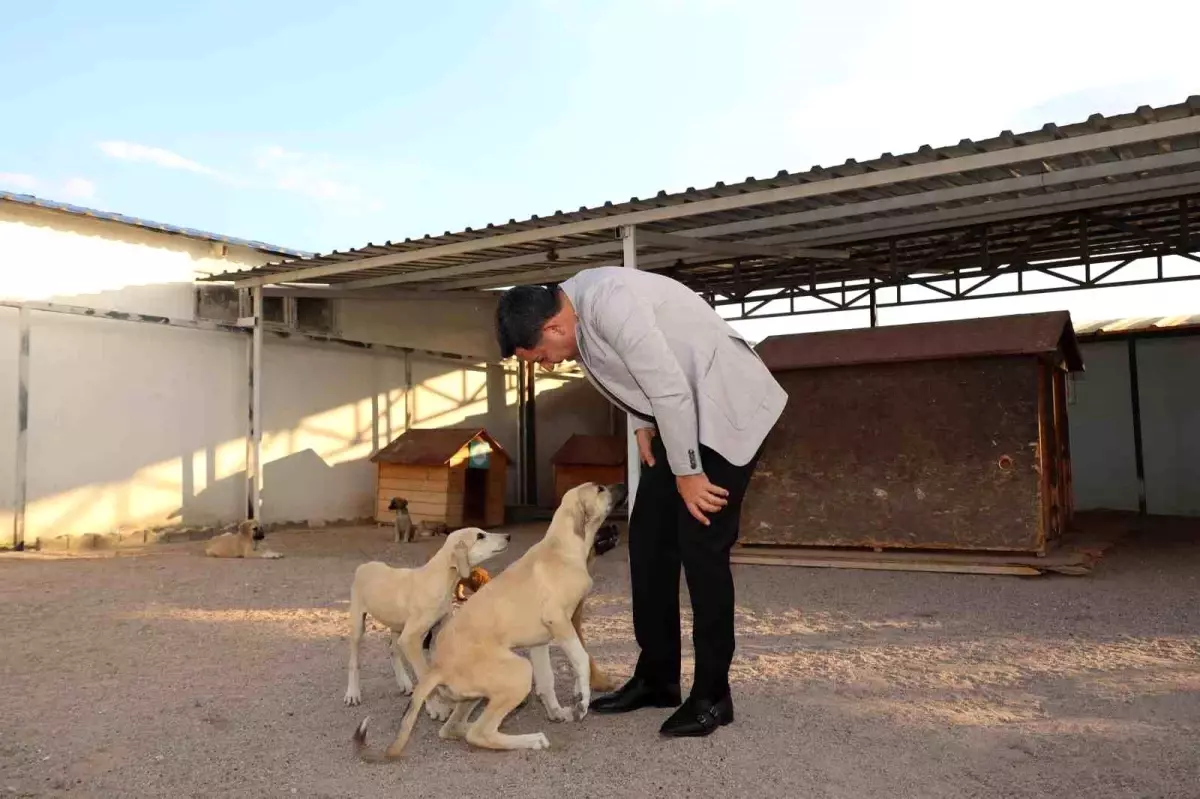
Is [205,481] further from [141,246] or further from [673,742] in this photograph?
[673,742]

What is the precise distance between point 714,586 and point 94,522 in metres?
9.36

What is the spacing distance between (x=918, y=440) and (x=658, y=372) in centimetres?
546

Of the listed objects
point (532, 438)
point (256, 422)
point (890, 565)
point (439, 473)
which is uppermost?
point (256, 422)

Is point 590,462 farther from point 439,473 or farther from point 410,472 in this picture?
point 410,472

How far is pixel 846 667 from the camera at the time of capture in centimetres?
431

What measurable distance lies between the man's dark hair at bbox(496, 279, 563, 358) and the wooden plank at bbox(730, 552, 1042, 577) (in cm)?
553

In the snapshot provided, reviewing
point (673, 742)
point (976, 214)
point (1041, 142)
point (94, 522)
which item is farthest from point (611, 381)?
point (94, 522)

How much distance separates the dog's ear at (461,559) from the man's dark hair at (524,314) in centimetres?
111

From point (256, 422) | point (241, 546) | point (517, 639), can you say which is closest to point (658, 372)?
point (517, 639)

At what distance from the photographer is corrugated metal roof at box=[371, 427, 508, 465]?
38.7 ft

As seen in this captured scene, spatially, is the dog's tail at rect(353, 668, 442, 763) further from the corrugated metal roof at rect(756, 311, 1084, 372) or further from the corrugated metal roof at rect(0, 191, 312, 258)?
the corrugated metal roof at rect(0, 191, 312, 258)

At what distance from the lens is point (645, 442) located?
3600 millimetres

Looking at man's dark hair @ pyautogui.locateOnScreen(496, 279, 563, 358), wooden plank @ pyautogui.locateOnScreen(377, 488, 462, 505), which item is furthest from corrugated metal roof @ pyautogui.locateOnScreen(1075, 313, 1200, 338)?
man's dark hair @ pyautogui.locateOnScreen(496, 279, 563, 358)

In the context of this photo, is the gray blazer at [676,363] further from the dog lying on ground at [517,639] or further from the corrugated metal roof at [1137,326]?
the corrugated metal roof at [1137,326]
